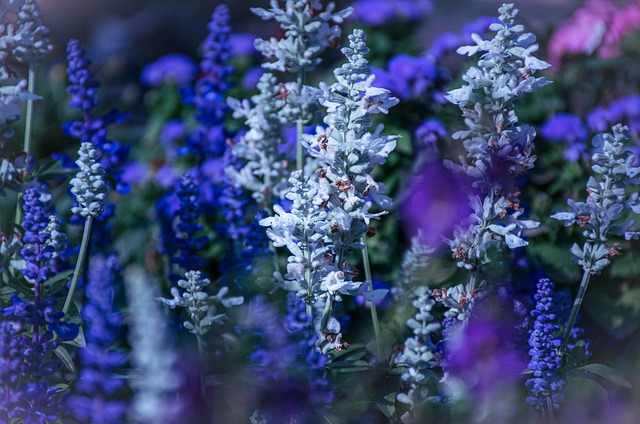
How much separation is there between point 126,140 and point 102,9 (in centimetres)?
320

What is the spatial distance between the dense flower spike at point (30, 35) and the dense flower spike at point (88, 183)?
21.8 inches

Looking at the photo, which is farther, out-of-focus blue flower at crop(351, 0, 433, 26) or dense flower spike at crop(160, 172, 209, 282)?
out-of-focus blue flower at crop(351, 0, 433, 26)

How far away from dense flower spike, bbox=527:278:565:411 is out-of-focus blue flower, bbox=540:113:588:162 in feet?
4.90

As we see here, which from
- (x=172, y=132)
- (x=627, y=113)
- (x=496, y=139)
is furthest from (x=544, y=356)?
(x=172, y=132)

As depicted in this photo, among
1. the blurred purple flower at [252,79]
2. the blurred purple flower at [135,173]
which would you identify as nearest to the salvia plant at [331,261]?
the blurred purple flower at [135,173]

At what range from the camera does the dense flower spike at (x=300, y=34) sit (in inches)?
106

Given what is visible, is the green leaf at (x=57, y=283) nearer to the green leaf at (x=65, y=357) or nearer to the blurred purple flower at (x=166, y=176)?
the green leaf at (x=65, y=357)

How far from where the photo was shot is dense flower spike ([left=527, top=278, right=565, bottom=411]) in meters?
2.29

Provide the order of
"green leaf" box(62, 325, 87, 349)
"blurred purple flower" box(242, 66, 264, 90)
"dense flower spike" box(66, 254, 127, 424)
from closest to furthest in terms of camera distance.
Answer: "dense flower spike" box(66, 254, 127, 424)
"green leaf" box(62, 325, 87, 349)
"blurred purple flower" box(242, 66, 264, 90)

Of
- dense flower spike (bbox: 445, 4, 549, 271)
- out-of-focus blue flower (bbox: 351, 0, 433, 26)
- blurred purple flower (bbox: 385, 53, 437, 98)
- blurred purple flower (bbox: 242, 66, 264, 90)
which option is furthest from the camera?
blurred purple flower (bbox: 242, 66, 264, 90)

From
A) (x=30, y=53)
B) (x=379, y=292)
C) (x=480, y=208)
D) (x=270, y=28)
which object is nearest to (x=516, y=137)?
(x=480, y=208)

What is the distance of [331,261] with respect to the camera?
2342mm

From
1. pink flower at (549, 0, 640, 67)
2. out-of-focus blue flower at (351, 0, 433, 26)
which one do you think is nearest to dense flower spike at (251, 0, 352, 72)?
out-of-focus blue flower at (351, 0, 433, 26)

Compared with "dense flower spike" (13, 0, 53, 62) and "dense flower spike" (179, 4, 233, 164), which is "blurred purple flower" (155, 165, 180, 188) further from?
"dense flower spike" (13, 0, 53, 62)
